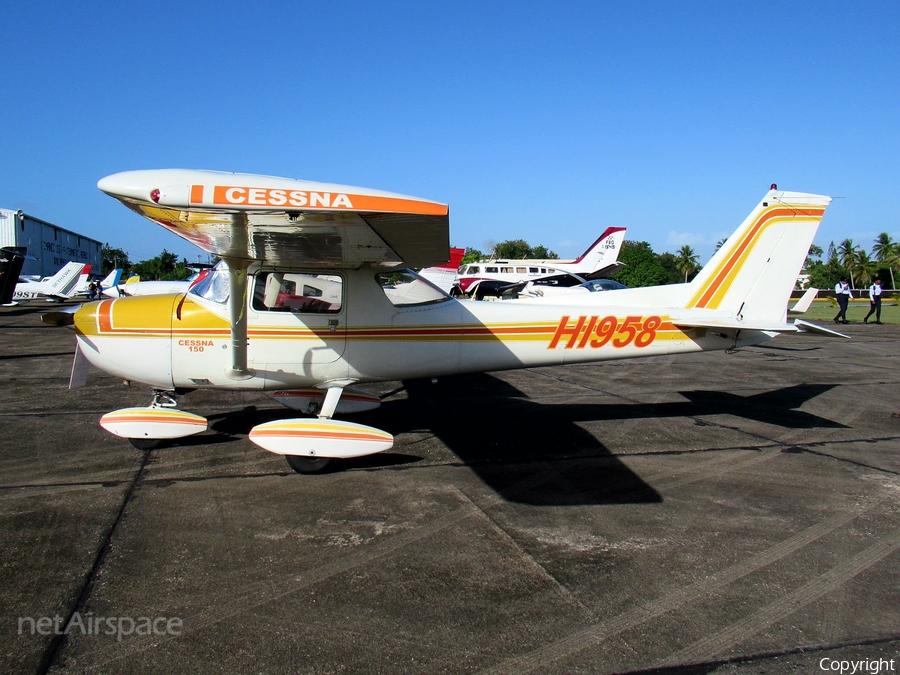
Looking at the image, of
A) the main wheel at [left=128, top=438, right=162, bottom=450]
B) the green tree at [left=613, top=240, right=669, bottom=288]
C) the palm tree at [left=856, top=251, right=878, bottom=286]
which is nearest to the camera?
the main wheel at [left=128, top=438, right=162, bottom=450]

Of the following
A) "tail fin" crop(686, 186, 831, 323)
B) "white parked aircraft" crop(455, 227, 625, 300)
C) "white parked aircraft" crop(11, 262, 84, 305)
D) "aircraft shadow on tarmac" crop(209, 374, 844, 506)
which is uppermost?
"white parked aircraft" crop(455, 227, 625, 300)

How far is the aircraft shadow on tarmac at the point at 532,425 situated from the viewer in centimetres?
506

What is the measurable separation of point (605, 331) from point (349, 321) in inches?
107

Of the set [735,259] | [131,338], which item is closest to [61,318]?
[131,338]

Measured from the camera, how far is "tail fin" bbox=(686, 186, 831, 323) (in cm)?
689

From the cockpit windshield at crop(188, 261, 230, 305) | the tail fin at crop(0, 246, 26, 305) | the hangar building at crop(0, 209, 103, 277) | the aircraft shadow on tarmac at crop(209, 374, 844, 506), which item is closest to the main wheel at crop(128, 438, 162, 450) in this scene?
the aircraft shadow on tarmac at crop(209, 374, 844, 506)

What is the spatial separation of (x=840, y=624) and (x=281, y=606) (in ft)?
9.45

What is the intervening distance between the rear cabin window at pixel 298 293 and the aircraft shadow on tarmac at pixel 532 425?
1.54m

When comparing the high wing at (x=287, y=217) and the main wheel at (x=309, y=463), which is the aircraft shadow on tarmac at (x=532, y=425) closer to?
the main wheel at (x=309, y=463)

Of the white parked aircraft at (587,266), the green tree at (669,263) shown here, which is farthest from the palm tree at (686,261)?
the white parked aircraft at (587,266)

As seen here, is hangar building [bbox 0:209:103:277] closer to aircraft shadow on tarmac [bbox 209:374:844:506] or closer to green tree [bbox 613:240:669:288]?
green tree [bbox 613:240:669:288]

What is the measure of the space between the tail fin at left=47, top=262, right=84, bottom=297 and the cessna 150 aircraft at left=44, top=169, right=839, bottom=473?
3630 centimetres

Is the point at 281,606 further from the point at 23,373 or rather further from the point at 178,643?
the point at 23,373

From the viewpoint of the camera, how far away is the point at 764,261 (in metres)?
6.94
